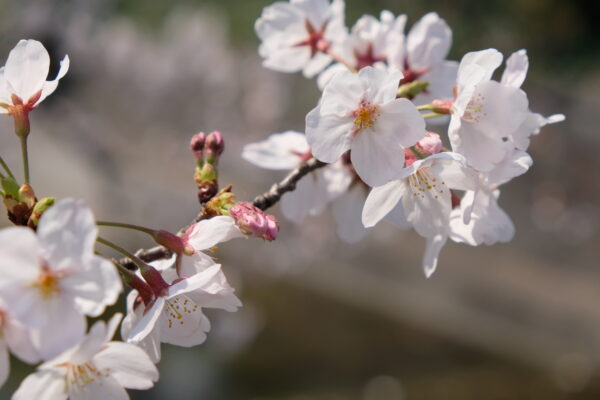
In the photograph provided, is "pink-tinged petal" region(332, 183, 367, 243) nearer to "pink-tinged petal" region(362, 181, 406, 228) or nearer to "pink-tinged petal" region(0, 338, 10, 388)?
"pink-tinged petal" region(362, 181, 406, 228)

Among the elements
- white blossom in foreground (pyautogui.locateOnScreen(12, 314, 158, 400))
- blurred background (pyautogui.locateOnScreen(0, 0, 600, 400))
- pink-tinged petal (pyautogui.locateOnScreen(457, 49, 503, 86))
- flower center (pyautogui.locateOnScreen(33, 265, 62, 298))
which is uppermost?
pink-tinged petal (pyautogui.locateOnScreen(457, 49, 503, 86))

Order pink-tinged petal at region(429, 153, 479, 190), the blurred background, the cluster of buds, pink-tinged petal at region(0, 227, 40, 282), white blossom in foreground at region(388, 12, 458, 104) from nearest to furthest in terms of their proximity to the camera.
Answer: pink-tinged petal at region(0, 227, 40, 282) → pink-tinged petal at region(429, 153, 479, 190) → the cluster of buds → white blossom in foreground at region(388, 12, 458, 104) → the blurred background

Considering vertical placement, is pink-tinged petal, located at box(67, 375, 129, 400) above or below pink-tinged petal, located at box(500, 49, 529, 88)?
below

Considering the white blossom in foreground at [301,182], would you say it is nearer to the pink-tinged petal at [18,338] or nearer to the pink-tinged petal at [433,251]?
the pink-tinged petal at [433,251]

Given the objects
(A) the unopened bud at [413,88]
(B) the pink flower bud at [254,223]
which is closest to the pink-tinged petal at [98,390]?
(B) the pink flower bud at [254,223]

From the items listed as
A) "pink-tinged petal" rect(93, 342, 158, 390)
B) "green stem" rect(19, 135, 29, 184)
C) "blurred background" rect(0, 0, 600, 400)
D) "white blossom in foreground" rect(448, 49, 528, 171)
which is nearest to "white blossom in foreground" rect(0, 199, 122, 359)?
"pink-tinged petal" rect(93, 342, 158, 390)

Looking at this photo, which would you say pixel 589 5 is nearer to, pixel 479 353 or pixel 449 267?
pixel 449 267
